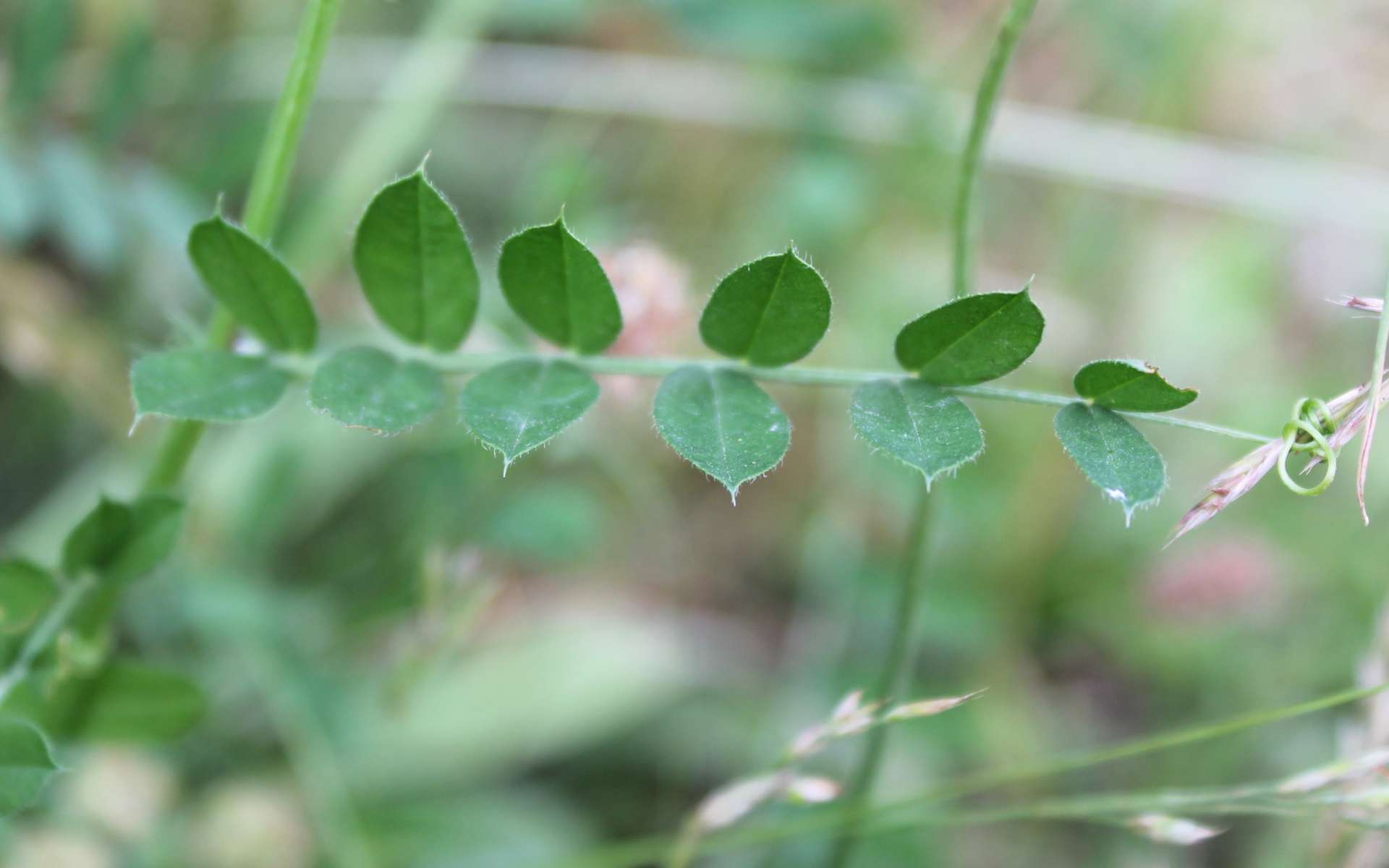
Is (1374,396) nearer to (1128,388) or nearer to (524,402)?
(1128,388)

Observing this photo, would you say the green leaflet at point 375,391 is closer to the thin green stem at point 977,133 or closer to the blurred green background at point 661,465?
the blurred green background at point 661,465

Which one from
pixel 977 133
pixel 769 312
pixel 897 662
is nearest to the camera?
pixel 769 312

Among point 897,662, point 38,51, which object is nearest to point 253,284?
point 897,662

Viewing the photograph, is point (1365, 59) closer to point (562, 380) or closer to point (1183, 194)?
point (1183, 194)

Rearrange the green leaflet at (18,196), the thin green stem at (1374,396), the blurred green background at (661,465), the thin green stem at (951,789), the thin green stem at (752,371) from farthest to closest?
the blurred green background at (661,465) → the green leaflet at (18,196) → the thin green stem at (951,789) → the thin green stem at (752,371) → the thin green stem at (1374,396)

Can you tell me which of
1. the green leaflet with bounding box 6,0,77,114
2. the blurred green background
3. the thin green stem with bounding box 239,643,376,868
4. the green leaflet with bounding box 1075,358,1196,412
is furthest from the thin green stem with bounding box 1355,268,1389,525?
Answer: the green leaflet with bounding box 6,0,77,114

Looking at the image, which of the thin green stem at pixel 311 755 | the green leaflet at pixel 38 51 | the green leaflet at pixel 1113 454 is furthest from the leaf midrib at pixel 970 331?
the green leaflet at pixel 38 51

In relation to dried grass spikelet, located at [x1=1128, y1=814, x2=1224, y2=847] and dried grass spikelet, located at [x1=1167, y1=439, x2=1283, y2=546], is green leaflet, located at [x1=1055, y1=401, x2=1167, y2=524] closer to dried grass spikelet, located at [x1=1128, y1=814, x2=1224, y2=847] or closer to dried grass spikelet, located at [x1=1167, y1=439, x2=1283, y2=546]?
dried grass spikelet, located at [x1=1167, y1=439, x2=1283, y2=546]
